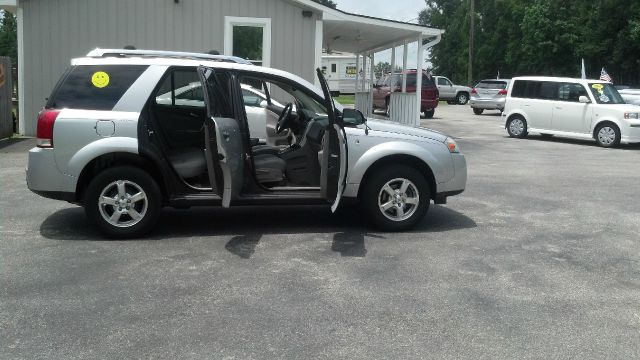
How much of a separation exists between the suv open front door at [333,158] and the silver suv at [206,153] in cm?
1

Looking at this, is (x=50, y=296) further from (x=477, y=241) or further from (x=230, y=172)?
(x=477, y=241)

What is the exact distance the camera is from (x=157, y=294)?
493 centimetres

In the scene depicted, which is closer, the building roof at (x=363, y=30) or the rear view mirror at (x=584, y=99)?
the building roof at (x=363, y=30)

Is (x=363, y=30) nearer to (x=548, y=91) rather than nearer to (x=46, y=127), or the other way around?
(x=548, y=91)

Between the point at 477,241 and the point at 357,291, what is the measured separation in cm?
211

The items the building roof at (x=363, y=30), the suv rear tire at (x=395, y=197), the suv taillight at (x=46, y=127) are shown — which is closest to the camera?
the suv taillight at (x=46, y=127)

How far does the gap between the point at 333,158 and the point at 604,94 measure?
1332cm

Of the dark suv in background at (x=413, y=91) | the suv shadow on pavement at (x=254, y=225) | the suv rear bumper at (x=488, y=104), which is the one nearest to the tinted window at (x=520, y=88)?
the dark suv in background at (x=413, y=91)

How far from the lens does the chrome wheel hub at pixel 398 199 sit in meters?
6.91

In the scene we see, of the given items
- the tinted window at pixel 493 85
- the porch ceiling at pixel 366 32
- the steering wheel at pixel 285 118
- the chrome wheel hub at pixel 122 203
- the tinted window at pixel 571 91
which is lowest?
the chrome wheel hub at pixel 122 203

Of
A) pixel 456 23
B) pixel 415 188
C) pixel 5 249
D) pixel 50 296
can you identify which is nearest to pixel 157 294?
pixel 50 296

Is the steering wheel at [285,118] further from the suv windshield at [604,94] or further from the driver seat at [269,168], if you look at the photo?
the suv windshield at [604,94]

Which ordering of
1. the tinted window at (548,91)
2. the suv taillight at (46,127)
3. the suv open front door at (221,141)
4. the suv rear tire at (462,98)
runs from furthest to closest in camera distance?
the suv rear tire at (462,98), the tinted window at (548,91), the suv taillight at (46,127), the suv open front door at (221,141)

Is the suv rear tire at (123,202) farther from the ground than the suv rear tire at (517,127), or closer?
closer
